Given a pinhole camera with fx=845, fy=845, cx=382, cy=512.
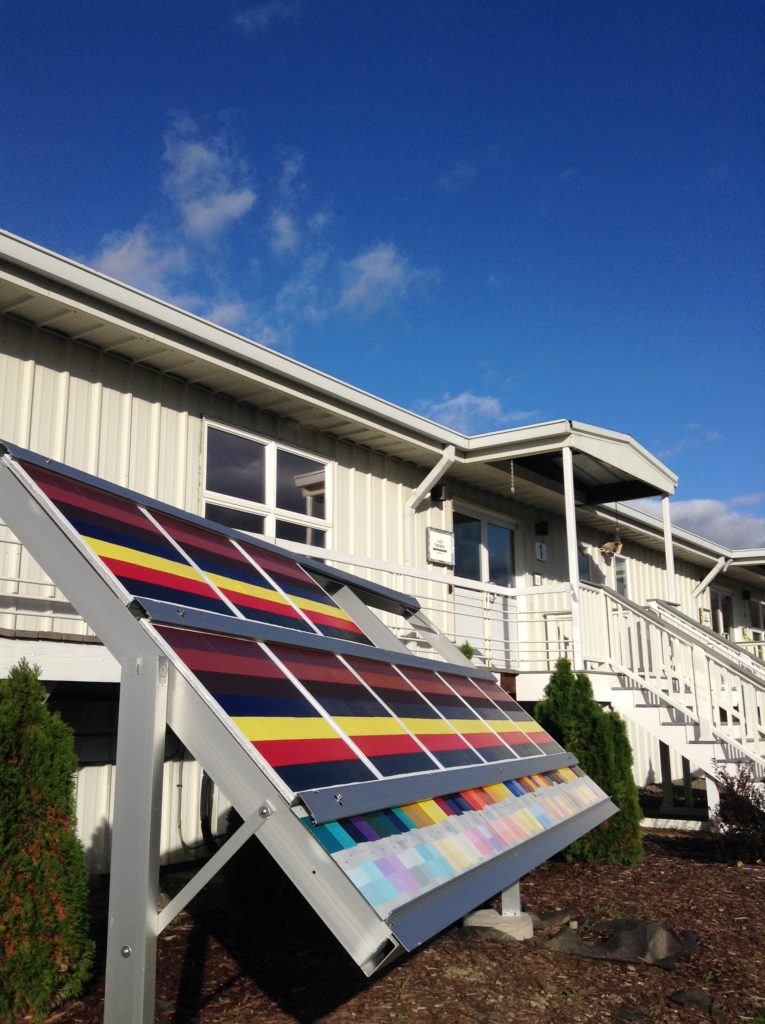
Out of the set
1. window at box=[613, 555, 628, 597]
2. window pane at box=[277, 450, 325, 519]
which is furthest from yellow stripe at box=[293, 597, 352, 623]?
window at box=[613, 555, 628, 597]

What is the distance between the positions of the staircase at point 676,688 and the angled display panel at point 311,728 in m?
5.37

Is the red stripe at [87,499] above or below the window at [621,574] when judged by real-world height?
below

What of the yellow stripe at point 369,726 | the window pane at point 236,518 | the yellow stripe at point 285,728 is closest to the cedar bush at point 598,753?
the window pane at point 236,518

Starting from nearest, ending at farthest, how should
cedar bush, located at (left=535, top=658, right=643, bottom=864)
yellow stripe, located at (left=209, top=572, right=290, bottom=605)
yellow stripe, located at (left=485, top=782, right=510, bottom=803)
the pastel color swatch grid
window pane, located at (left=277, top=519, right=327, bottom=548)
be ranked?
the pastel color swatch grid
yellow stripe, located at (left=209, top=572, right=290, bottom=605)
yellow stripe, located at (left=485, top=782, right=510, bottom=803)
cedar bush, located at (left=535, top=658, right=643, bottom=864)
window pane, located at (left=277, top=519, right=327, bottom=548)

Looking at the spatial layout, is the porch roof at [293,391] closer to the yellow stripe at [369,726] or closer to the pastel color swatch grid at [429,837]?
the yellow stripe at [369,726]

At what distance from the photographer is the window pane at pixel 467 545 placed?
12555 mm

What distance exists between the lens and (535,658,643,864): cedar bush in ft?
24.2

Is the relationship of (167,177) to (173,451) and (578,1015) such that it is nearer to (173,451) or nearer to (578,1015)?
(173,451)

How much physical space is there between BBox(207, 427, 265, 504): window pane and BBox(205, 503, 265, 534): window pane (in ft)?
0.55

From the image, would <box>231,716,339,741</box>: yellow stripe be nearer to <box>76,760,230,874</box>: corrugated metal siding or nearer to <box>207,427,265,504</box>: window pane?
<box>76,760,230,874</box>: corrugated metal siding

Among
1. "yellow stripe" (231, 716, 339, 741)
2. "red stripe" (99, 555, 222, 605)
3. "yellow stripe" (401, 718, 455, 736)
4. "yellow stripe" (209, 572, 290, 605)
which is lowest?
"yellow stripe" (401, 718, 455, 736)

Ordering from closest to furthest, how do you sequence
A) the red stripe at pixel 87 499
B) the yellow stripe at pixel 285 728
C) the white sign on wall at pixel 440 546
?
the yellow stripe at pixel 285 728 → the red stripe at pixel 87 499 → the white sign on wall at pixel 440 546

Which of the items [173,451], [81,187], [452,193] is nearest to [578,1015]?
[173,451]

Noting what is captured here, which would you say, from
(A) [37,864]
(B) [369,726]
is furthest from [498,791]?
(A) [37,864]
